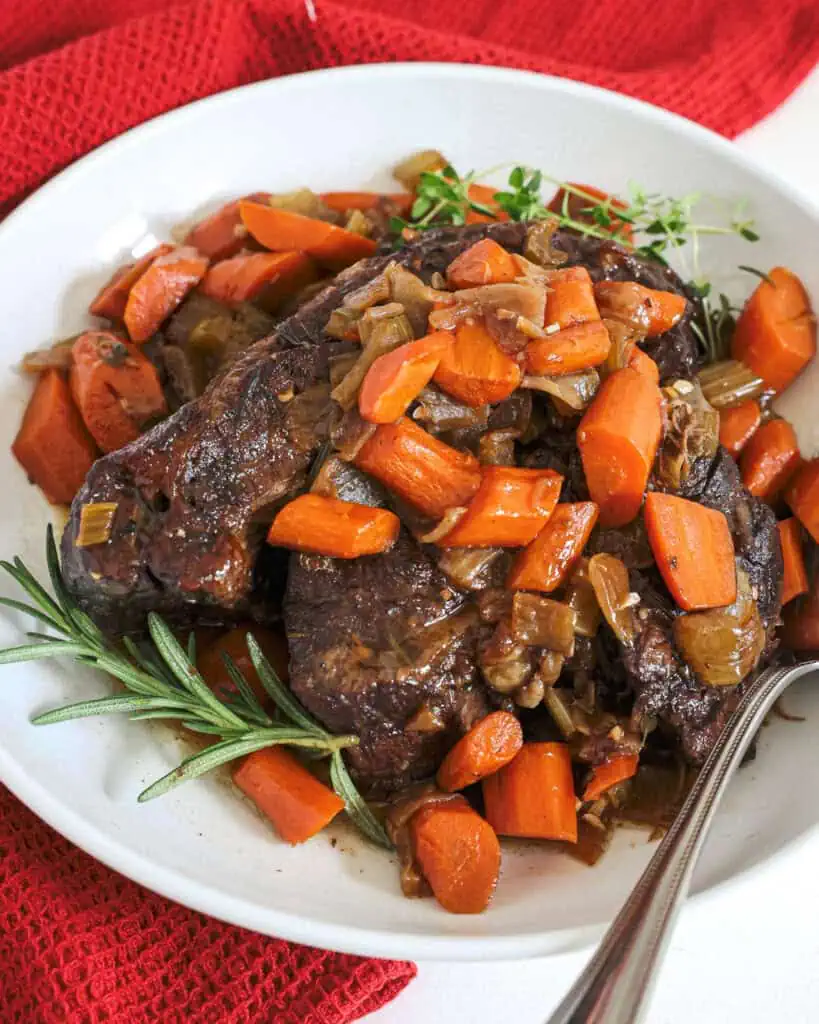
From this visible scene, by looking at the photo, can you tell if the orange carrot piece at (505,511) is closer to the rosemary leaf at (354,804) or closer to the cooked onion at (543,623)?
the cooked onion at (543,623)

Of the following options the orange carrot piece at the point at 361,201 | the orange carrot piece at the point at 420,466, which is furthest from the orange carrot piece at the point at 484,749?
the orange carrot piece at the point at 361,201

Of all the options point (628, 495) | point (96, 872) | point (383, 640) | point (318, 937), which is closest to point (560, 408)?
point (628, 495)

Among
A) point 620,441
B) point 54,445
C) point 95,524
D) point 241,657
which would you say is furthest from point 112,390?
point 620,441

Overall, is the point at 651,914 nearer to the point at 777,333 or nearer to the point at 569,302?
the point at 569,302

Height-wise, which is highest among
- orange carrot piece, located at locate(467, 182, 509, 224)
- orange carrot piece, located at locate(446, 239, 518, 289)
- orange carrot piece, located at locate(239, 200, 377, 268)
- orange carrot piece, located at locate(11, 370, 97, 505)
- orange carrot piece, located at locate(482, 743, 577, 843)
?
orange carrot piece, located at locate(446, 239, 518, 289)

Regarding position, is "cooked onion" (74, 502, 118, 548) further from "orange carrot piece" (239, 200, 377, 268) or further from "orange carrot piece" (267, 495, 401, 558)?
"orange carrot piece" (239, 200, 377, 268)

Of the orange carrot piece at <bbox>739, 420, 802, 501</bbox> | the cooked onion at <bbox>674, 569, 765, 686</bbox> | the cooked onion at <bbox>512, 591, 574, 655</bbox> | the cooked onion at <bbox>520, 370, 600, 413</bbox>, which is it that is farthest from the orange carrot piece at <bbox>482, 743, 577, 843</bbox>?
the orange carrot piece at <bbox>739, 420, 802, 501</bbox>
